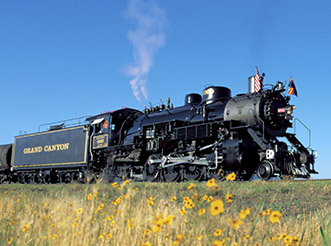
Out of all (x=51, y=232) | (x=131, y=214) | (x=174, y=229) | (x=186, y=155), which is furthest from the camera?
(x=186, y=155)

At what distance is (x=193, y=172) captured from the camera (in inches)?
553

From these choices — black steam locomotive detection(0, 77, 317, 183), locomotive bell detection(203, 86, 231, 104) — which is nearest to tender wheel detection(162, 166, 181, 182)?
black steam locomotive detection(0, 77, 317, 183)

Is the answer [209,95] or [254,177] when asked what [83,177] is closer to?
[209,95]

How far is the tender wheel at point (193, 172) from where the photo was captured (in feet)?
44.9

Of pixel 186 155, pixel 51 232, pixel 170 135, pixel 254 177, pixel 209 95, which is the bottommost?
pixel 51 232

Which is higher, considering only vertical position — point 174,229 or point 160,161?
point 160,161

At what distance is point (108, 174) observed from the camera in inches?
672

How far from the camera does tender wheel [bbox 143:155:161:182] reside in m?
15.3

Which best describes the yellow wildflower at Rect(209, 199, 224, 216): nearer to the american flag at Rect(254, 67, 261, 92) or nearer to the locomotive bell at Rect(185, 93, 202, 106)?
the american flag at Rect(254, 67, 261, 92)

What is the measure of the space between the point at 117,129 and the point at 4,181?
15697 mm

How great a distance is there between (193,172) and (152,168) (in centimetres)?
220

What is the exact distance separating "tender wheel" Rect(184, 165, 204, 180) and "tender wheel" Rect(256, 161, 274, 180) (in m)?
2.32

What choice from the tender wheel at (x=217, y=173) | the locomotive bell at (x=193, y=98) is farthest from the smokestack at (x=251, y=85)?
the tender wheel at (x=217, y=173)

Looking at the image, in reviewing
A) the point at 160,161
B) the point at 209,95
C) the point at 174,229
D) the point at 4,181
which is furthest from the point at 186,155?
the point at 4,181
